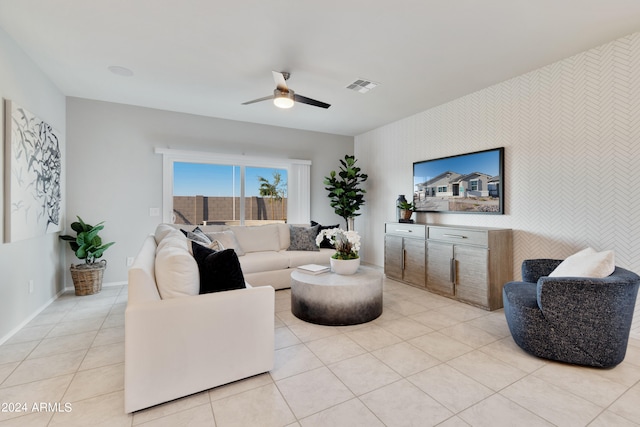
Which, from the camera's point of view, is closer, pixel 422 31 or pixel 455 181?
pixel 422 31

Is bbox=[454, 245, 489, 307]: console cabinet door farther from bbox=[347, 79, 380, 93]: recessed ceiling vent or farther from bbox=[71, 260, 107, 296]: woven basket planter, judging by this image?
bbox=[71, 260, 107, 296]: woven basket planter

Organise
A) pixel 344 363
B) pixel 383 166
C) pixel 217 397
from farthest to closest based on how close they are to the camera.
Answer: pixel 383 166, pixel 344 363, pixel 217 397

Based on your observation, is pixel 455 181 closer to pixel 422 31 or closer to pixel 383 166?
pixel 383 166

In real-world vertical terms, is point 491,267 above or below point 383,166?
below

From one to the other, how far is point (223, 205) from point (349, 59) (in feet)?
10.6

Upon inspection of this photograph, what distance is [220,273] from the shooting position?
6.33ft

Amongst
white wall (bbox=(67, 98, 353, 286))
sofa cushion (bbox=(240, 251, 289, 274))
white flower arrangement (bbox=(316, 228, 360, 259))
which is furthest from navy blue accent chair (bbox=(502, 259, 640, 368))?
white wall (bbox=(67, 98, 353, 286))

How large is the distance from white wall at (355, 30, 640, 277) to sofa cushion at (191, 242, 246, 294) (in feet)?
10.6

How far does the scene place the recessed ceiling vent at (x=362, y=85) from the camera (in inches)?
138

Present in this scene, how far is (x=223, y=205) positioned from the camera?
5.09 metres

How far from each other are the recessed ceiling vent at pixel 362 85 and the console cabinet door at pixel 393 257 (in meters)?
2.16

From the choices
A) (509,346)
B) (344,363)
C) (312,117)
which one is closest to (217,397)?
(344,363)

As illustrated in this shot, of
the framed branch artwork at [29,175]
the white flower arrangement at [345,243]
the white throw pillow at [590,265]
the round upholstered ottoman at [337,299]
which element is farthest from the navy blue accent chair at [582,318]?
the framed branch artwork at [29,175]

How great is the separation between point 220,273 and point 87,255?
3015mm
